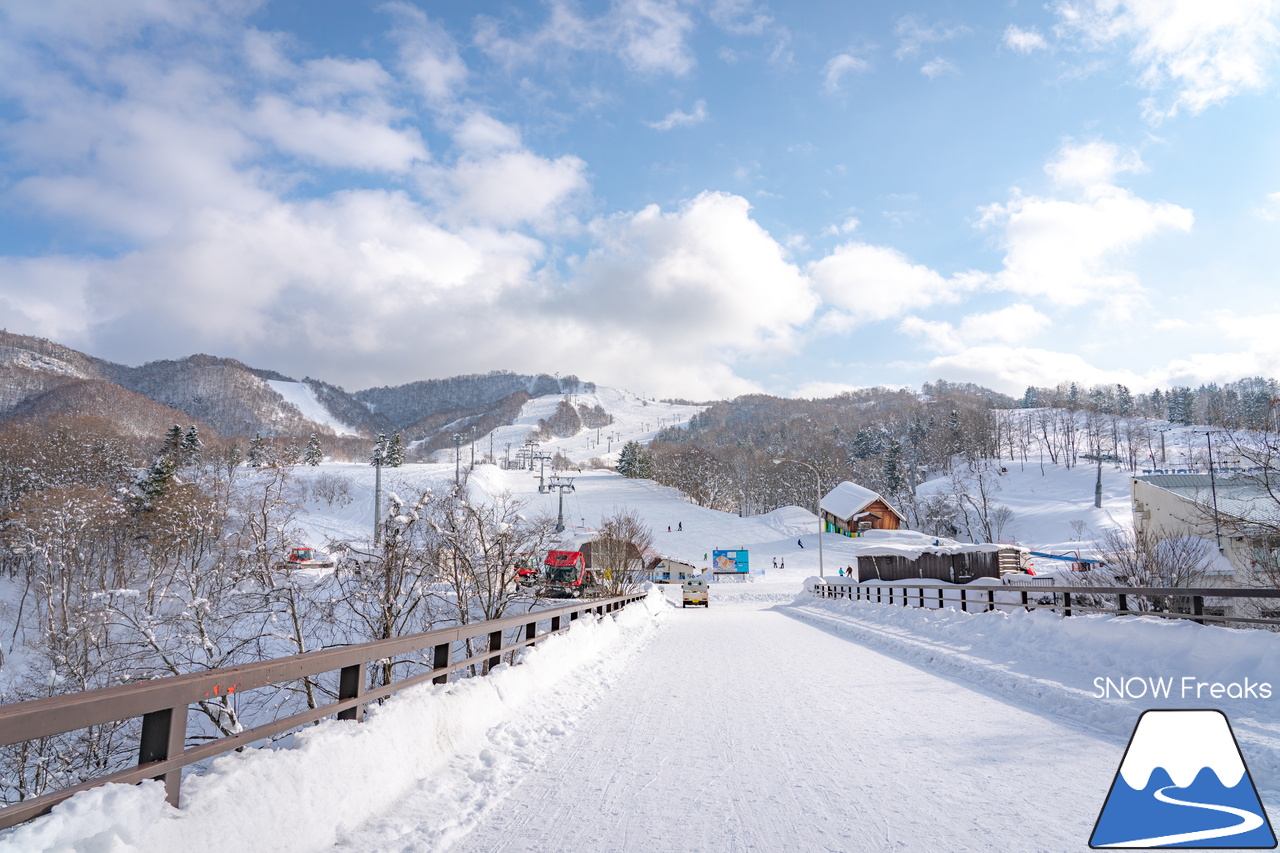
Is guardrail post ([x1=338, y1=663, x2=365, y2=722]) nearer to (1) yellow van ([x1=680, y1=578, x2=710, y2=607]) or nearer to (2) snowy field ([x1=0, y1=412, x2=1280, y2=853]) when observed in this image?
(2) snowy field ([x1=0, y1=412, x2=1280, y2=853])

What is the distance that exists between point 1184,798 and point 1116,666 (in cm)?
611

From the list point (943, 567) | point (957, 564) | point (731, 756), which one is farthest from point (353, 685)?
point (943, 567)

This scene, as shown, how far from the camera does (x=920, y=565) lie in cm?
4934

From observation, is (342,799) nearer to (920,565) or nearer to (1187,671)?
(1187,671)

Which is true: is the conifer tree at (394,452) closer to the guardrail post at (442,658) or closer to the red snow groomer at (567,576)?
the red snow groomer at (567,576)

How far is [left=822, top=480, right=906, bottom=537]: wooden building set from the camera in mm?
83000

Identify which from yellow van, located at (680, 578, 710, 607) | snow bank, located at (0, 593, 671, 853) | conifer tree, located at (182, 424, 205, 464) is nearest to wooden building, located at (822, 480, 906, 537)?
yellow van, located at (680, 578, 710, 607)

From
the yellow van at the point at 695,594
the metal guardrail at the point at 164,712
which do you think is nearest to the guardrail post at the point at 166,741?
the metal guardrail at the point at 164,712

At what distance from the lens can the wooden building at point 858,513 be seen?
83.0m

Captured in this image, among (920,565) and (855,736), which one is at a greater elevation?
(855,736)

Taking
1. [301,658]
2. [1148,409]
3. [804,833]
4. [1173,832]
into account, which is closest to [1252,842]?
[1173,832]

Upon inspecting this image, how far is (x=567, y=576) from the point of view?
43.2m

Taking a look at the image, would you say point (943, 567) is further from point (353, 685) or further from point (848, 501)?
point (353, 685)

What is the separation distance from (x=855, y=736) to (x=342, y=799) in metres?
4.63
